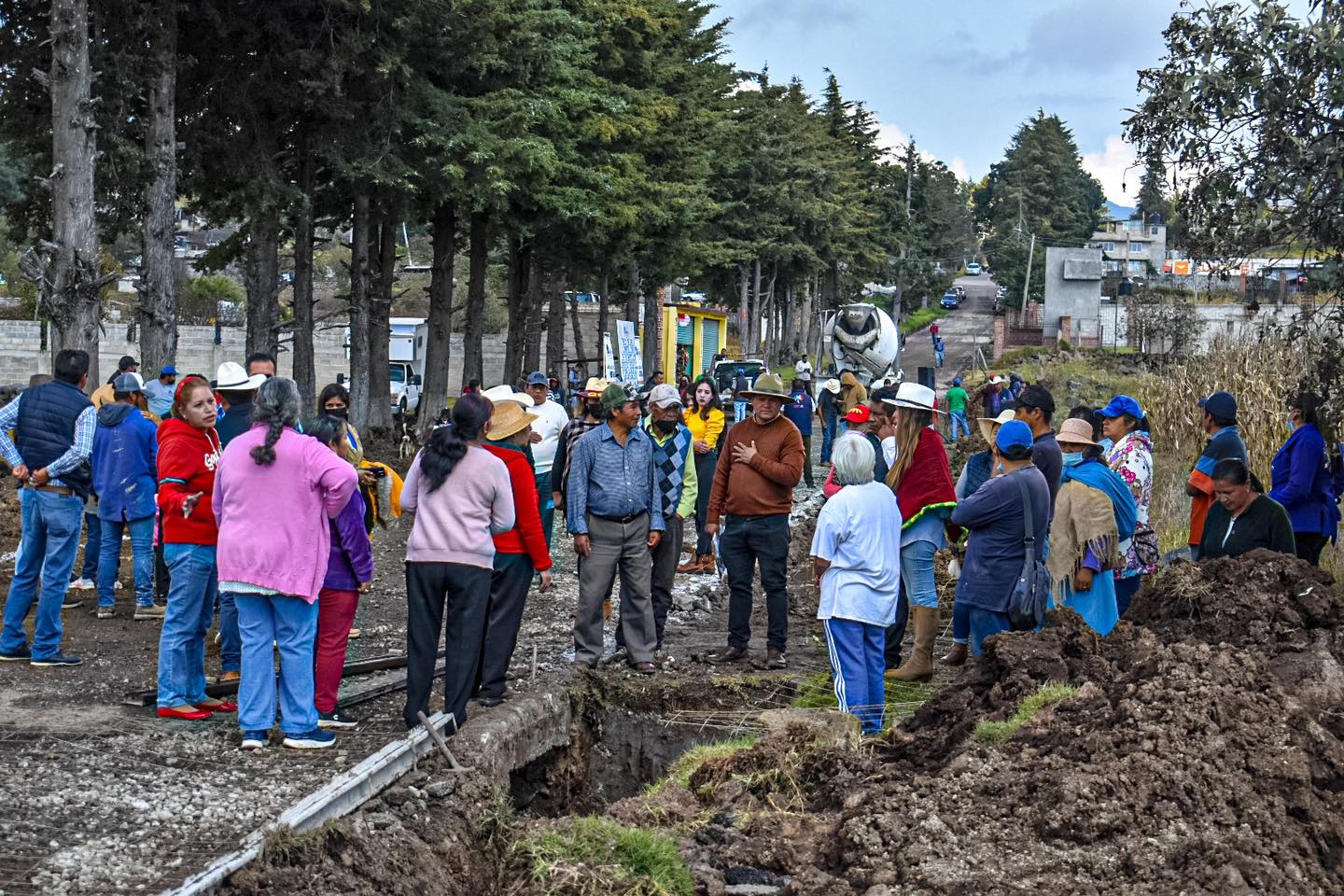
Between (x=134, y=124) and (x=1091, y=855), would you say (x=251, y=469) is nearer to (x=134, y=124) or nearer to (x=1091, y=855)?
(x=1091, y=855)

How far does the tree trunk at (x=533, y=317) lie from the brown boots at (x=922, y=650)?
74.8ft

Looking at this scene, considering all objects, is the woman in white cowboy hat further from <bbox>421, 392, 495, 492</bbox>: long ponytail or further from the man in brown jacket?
<bbox>421, 392, 495, 492</bbox>: long ponytail

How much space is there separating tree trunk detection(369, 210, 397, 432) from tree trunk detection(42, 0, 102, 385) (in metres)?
10.2

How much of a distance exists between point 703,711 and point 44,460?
4.66 metres

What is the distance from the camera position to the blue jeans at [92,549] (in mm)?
12063

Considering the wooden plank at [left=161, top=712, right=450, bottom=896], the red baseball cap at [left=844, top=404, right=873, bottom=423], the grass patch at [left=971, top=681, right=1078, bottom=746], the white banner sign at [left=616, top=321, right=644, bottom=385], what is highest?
the white banner sign at [left=616, top=321, right=644, bottom=385]

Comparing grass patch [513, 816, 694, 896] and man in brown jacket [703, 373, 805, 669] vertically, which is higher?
man in brown jacket [703, 373, 805, 669]

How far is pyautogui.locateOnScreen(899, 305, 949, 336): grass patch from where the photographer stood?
93.7 m

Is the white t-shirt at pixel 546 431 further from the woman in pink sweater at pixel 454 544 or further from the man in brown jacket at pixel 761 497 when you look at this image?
the woman in pink sweater at pixel 454 544

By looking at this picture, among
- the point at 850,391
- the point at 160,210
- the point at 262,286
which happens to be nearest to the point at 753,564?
the point at 160,210

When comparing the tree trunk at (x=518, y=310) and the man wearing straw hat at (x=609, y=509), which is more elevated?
the tree trunk at (x=518, y=310)

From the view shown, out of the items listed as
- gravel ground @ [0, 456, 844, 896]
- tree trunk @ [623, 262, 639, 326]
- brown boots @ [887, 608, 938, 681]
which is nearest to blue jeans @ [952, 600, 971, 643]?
brown boots @ [887, 608, 938, 681]

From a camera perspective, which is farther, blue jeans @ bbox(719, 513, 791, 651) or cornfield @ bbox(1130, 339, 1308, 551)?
cornfield @ bbox(1130, 339, 1308, 551)

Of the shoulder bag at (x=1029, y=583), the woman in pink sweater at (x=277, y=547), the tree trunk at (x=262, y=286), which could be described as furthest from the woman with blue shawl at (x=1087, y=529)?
the tree trunk at (x=262, y=286)
